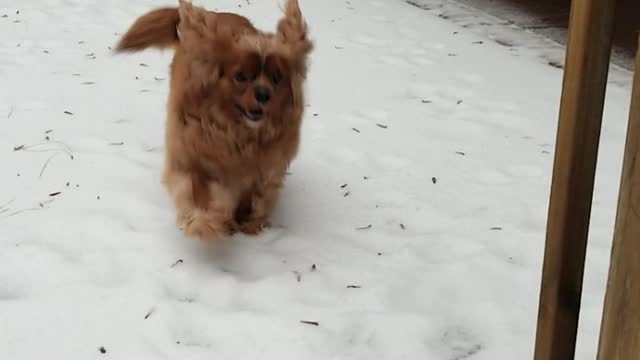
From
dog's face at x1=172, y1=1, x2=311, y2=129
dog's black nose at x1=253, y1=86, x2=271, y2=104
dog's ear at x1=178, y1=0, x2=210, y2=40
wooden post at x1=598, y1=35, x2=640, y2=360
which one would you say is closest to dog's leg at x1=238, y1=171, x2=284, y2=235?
dog's face at x1=172, y1=1, x2=311, y2=129

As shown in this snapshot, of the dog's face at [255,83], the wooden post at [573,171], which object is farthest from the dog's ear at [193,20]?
the wooden post at [573,171]

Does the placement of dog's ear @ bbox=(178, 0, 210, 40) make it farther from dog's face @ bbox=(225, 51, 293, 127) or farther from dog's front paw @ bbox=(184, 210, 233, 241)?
dog's front paw @ bbox=(184, 210, 233, 241)

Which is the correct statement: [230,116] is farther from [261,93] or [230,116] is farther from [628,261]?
[628,261]

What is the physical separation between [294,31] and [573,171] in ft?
4.15

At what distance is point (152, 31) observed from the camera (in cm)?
290

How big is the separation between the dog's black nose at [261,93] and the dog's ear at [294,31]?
0.59ft

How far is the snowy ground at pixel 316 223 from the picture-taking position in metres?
2.29

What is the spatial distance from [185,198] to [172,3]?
11.5 ft

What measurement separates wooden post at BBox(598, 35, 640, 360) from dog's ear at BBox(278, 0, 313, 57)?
4.69ft

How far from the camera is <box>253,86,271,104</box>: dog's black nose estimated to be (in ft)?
8.07

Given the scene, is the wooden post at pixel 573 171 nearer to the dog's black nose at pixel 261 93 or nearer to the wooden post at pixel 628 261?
the wooden post at pixel 628 261

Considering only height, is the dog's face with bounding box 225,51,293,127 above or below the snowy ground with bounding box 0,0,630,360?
above

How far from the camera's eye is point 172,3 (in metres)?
5.85

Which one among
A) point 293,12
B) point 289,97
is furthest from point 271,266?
point 293,12
